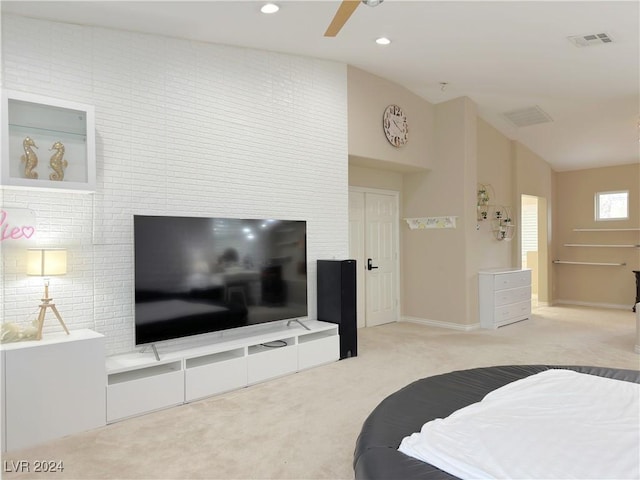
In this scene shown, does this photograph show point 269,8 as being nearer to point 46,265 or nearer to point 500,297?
point 46,265

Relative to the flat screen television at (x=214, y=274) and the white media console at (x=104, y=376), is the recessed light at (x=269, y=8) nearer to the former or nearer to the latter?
the flat screen television at (x=214, y=274)

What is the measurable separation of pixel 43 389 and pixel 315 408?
1845mm


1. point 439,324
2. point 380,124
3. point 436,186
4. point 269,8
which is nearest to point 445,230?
point 436,186

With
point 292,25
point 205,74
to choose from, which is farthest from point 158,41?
point 292,25

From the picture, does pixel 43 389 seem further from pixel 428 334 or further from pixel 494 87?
pixel 494 87

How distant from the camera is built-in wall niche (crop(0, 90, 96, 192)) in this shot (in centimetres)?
287

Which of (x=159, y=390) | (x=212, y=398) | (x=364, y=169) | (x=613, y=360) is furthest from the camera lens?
(x=364, y=169)

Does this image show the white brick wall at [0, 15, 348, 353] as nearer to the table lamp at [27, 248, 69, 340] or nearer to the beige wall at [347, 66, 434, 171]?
the table lamp at [27, 248, 69, 340]

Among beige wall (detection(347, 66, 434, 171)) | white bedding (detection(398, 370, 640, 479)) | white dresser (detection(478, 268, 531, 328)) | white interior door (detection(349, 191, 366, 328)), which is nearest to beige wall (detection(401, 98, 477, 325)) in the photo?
white dresser (detection(478, 268, 531, 328))

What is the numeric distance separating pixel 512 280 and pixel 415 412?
4.92 m

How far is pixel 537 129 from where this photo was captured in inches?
276

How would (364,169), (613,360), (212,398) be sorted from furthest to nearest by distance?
Answer: (364,169) → (613,360) → (212,398)

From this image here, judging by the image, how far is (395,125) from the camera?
5801mm

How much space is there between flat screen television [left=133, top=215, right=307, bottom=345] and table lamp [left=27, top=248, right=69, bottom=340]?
0.50 m
